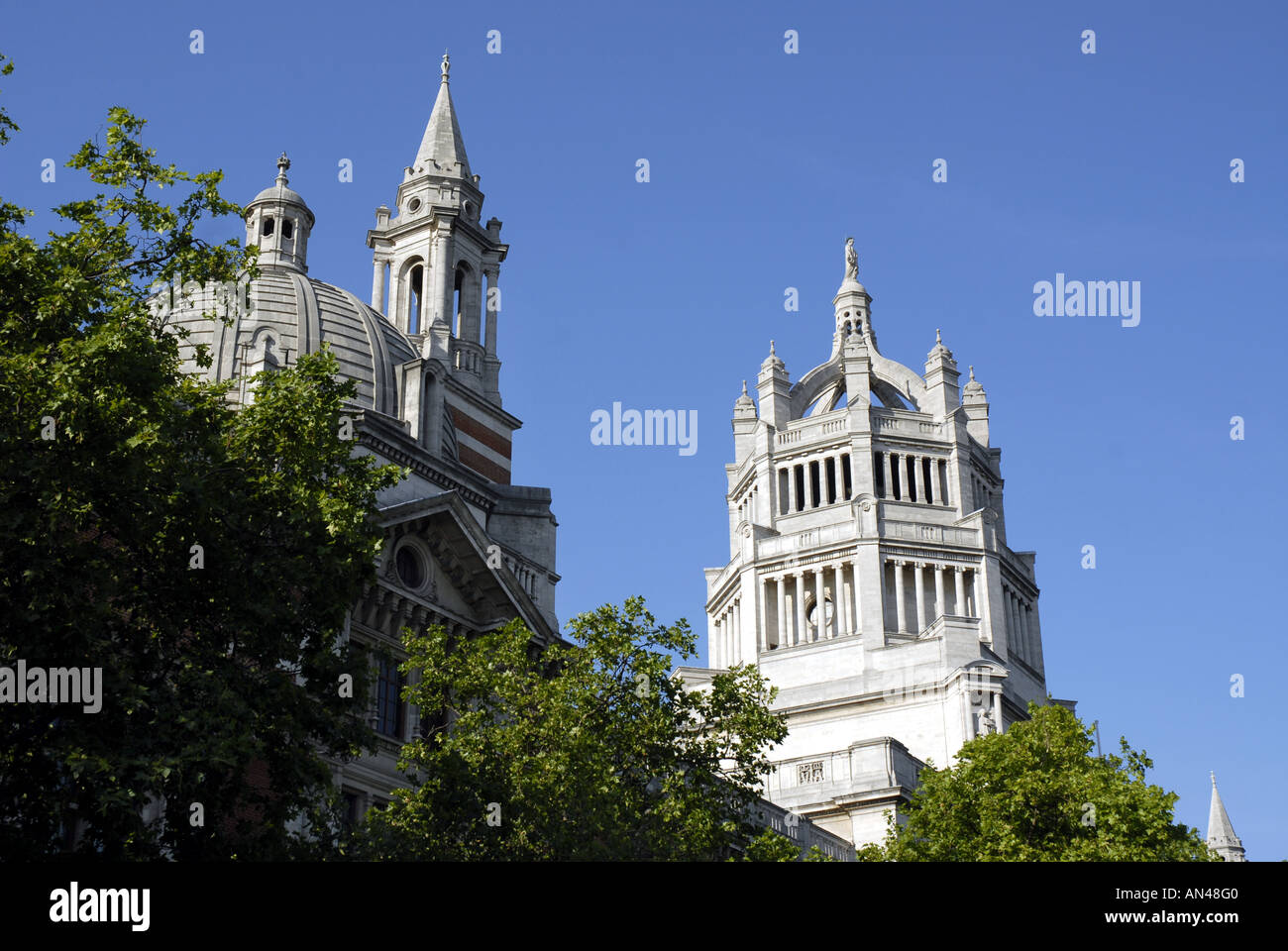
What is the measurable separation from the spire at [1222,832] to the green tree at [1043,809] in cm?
9451

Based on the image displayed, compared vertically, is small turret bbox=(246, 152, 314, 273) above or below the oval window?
above

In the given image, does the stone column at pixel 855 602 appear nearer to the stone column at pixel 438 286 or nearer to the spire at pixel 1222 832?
the stone column at pixel 438 286

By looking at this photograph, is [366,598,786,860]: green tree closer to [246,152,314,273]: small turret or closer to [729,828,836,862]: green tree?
[729,828,836,862]: green tree

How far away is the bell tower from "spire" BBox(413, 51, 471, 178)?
43 millimetres

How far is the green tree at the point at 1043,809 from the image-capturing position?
34.7 metres

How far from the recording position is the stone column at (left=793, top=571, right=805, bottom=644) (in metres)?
80.7

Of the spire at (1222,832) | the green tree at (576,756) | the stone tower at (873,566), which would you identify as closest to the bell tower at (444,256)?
the stone tower at (873,566)

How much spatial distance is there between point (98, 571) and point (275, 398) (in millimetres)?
5248

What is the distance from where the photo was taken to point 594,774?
30.1m

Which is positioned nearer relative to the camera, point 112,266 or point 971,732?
point 112,266

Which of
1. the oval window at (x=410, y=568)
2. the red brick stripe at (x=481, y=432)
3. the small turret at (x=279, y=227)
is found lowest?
the oval window at (x=410, y=568)

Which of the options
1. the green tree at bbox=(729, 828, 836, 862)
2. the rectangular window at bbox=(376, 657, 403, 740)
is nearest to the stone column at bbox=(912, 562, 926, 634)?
the rectangular window at bbox=(376, 657, 403, 740)
